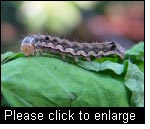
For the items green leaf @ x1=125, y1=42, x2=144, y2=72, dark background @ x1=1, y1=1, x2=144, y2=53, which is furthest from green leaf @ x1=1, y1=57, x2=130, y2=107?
dark background @ x1=1, y1=1, x2=144, y2=53

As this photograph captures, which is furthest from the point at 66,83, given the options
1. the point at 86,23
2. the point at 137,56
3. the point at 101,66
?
the point at 86,23

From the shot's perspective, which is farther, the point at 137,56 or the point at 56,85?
the point at 137,56

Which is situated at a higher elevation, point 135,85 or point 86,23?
point 86,23

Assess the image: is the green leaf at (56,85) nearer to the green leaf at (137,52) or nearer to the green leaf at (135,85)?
the green leaf at (135,85)

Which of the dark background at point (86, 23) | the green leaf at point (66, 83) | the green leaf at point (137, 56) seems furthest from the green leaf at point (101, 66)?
the dark background at point (86, 23)

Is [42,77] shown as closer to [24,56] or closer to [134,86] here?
[24,56]

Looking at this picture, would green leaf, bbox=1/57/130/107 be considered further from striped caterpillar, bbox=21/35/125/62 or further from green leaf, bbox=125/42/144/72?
green leaf, bbox=125/42/144/72

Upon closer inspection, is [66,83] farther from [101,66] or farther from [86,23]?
[86,23]

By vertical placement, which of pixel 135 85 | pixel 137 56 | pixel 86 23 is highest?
pixel 86 23
